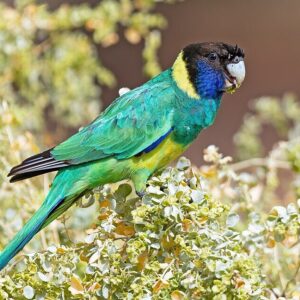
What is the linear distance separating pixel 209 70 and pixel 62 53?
0.56 m

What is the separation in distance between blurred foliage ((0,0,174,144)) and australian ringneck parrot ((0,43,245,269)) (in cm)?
32

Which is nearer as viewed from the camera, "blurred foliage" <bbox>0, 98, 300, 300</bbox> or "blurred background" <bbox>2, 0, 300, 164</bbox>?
"blurred foliage" <bbox>0, 98, 300, 300</bbox>

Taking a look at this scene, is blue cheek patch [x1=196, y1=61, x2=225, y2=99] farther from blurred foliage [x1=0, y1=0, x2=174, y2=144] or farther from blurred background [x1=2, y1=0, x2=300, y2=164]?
blurred background [x1=2, y1=0, x2=300, y2=164]

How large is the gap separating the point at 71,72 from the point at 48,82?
0.22 feet

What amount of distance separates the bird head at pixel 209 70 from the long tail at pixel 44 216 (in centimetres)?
28

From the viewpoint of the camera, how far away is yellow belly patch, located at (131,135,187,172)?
4.42 feet

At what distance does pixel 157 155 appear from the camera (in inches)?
53.4

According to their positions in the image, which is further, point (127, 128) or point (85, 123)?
point (85, 123)

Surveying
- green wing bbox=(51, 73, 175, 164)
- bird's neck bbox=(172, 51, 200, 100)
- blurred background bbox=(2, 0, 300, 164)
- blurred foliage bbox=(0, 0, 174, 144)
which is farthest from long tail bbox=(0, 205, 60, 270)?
blurred background bbox=(2, 0, 300, 164)

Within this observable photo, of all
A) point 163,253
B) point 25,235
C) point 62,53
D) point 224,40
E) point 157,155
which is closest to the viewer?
point 163,253

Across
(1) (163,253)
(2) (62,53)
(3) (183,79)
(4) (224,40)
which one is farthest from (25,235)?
(4) (224,40)

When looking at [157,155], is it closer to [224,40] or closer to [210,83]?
[210,83]

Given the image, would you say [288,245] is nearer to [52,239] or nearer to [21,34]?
[52,239]

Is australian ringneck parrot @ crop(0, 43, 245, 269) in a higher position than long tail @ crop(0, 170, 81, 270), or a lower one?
higher
